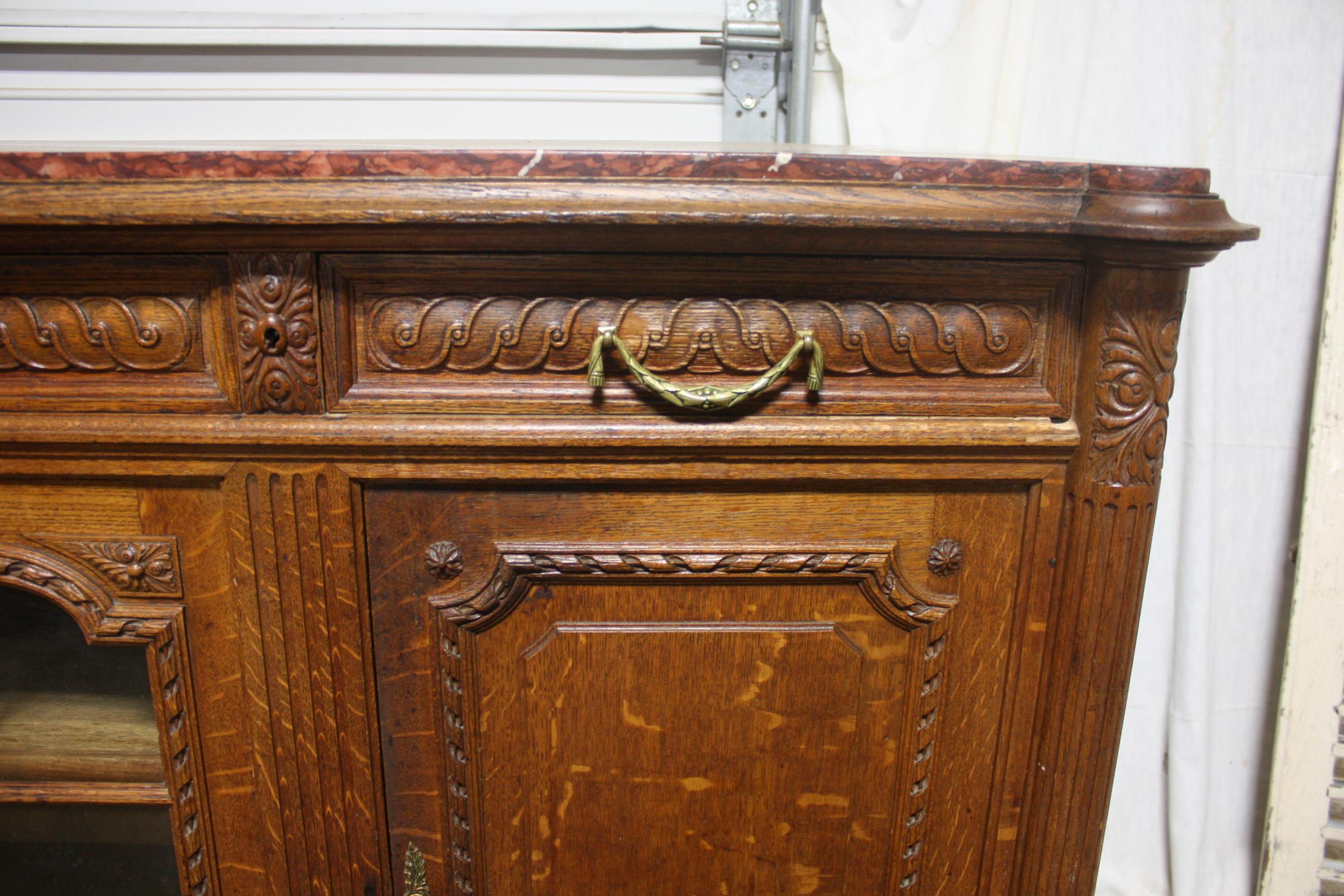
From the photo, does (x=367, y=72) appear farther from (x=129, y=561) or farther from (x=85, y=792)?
(x=85, y=792)

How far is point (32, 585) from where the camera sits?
21.3 inches

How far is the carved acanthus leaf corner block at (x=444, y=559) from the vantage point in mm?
540

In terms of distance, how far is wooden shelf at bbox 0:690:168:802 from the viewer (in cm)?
59

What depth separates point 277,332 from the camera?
497 millimetres

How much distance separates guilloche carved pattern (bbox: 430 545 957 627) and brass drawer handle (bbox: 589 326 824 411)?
11 centimetres

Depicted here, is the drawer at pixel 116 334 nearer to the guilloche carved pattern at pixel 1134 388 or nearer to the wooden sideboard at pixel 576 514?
the wooden sideboard at pixel 576 514

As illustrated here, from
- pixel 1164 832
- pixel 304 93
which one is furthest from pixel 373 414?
pixel 1164 832

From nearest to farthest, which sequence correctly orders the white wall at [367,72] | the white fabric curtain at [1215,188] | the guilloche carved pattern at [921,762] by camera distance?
the guilloche carved pattern at [921,762], the white fabric curtain at [1215,188], the white wall at [367,72]

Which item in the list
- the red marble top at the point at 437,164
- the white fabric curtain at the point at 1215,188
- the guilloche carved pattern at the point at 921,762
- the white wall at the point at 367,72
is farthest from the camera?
the white wall at the point at 367,72

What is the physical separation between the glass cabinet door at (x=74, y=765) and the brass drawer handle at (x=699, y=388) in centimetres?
39

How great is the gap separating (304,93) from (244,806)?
0.81 m

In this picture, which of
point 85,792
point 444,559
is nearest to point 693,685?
point 444,559

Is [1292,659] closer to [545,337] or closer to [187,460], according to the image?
[545,337]

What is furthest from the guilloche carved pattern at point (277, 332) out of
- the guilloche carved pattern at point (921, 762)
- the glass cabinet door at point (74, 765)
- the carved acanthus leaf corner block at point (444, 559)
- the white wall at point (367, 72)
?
the white wall at point (367, 72)
